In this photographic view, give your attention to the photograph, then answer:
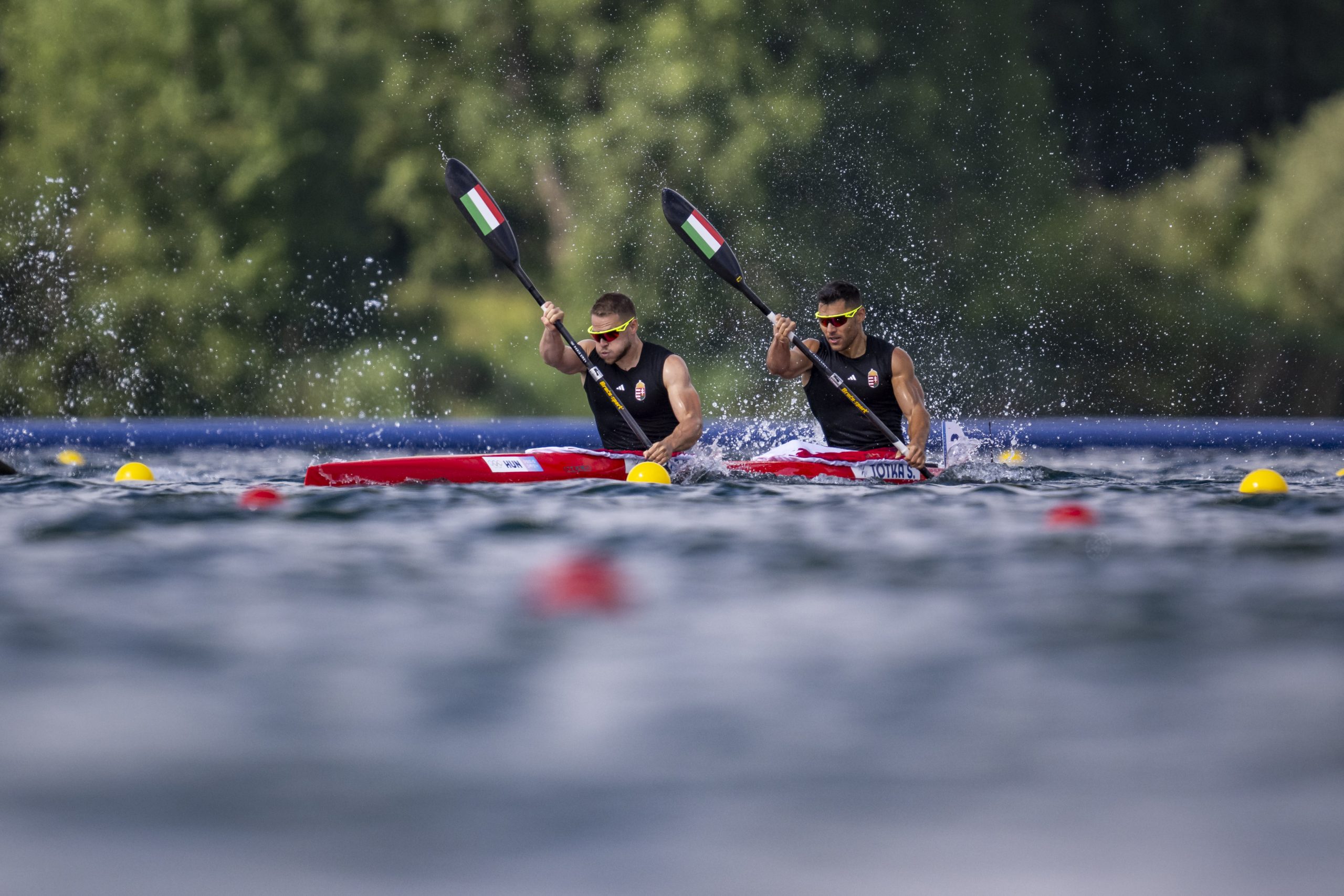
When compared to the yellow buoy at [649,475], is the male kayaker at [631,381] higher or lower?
higher

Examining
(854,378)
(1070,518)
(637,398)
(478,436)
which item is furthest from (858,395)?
(478,436)

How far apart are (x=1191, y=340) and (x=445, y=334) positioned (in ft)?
36.8

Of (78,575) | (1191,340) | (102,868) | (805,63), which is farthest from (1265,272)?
(102,868)

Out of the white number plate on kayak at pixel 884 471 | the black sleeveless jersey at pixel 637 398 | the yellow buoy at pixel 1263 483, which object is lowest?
the yellow buoy at pixel 1263 483

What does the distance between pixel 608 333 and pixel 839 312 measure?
4.39ft

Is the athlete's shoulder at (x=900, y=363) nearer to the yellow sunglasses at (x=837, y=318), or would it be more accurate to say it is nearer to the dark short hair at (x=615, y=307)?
the yellow sunglasses at (x=837, y=318)

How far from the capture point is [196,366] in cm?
2256

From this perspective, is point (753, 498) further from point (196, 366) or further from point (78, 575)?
point (196, 366)

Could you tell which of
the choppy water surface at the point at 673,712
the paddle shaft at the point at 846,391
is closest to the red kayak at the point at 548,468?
the paddle shaft at the point at 846,391

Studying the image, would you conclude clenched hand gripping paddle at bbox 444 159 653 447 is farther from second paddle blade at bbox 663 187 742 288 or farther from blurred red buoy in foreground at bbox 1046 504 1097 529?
blurred red buoy in foreground at bbox 1046 504 1097 529

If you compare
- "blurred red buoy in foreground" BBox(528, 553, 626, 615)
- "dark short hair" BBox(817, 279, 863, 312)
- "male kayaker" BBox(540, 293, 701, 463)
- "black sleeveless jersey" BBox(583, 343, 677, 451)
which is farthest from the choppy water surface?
"dark short hair" BBox(817, 279, 863, 312)

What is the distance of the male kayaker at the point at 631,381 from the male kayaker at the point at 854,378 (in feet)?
2.12

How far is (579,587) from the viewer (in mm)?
5070

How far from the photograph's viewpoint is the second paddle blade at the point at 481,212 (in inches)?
374
